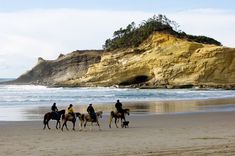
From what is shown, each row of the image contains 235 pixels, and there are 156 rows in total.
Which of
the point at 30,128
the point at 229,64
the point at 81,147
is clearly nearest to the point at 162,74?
the point at 229,64

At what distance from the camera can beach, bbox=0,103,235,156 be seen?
13.0 meters

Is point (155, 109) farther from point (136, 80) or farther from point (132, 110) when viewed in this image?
point (136, 80)

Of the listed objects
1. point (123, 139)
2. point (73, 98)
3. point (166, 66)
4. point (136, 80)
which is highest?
point (166, 66)

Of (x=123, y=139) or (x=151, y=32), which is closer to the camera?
(x=123, y=139)

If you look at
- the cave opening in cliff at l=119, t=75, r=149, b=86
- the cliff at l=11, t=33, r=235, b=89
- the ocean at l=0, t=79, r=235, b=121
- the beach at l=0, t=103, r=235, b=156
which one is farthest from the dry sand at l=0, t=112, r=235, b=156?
the cave opening in cliff at l=119, t=75, r=149, b=86

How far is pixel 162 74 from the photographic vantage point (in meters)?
82.5

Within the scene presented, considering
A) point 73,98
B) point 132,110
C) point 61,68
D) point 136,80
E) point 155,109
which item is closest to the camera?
point 132,110

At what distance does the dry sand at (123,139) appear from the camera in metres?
13.0

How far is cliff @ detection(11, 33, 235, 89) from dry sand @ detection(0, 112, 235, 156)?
2147 inches

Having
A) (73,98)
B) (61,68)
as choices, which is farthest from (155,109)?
(61,68)

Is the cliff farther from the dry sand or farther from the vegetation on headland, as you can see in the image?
the dry sand

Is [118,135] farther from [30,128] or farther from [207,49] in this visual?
[207,49]

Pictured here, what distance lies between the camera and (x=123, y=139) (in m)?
16.5

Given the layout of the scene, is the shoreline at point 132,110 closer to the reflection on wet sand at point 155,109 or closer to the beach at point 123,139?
the reflection on wet sand at point 155,109
